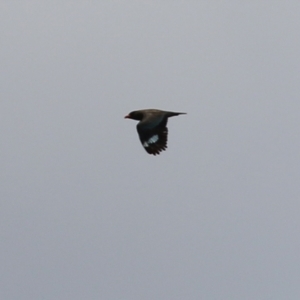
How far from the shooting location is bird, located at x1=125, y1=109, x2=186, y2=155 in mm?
103062

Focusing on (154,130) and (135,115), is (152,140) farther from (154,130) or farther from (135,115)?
(135,115)

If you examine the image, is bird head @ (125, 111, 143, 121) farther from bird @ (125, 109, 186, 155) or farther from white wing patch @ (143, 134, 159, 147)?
white wing patch @ (143, 134, 159, 147)

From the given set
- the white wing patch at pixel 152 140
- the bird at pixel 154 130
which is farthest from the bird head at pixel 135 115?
the white wing patch at pixel 152 140

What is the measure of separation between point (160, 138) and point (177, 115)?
6.94ft

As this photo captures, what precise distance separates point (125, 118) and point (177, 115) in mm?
3386

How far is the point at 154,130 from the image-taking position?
104m

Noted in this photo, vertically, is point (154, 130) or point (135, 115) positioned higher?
point (135, 115)

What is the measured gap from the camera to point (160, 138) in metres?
103

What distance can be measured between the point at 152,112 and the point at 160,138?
2.54m

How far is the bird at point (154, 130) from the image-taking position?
338ft

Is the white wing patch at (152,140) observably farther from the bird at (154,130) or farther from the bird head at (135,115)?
the bird head at (135,115)

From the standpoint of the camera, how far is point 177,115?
344ft

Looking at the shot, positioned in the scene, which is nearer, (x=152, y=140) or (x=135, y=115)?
(x=152, y=140)

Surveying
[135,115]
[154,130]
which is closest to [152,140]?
[154,130]
